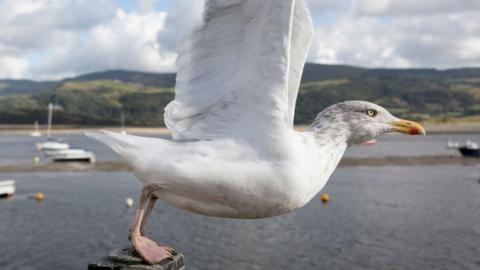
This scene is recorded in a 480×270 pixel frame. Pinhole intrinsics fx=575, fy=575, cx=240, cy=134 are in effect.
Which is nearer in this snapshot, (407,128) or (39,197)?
(407,128)

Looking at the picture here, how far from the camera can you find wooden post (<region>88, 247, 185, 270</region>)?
463 centimetres

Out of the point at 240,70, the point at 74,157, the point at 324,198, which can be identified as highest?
the point at 240,70

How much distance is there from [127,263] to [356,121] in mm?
2458

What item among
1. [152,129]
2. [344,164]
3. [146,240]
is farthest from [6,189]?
[152,129]

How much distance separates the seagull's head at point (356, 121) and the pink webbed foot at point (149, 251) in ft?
5.98

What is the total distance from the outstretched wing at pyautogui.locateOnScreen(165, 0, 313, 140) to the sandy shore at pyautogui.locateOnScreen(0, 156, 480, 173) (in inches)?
1915

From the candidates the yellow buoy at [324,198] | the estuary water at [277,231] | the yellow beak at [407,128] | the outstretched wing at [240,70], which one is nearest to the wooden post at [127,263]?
the outstretched wing at [240,70]

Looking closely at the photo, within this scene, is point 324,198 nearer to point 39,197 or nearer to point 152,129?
point 39,197

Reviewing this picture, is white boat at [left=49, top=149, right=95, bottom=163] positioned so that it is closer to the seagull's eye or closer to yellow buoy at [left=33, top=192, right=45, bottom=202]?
yellow buoy at [left=33, top=192, right=45, bottom=202]

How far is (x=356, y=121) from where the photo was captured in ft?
17.9

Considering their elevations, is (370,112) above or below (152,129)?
above

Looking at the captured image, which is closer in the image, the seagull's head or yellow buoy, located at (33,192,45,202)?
the seagull's head

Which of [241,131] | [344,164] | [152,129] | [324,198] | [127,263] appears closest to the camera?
[127,263]

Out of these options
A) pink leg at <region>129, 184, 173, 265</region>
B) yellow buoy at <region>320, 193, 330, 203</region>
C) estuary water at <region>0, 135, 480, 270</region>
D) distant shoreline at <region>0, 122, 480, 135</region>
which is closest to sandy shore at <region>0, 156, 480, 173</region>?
estuary water at <region>0, 135, 480, 270</region>
